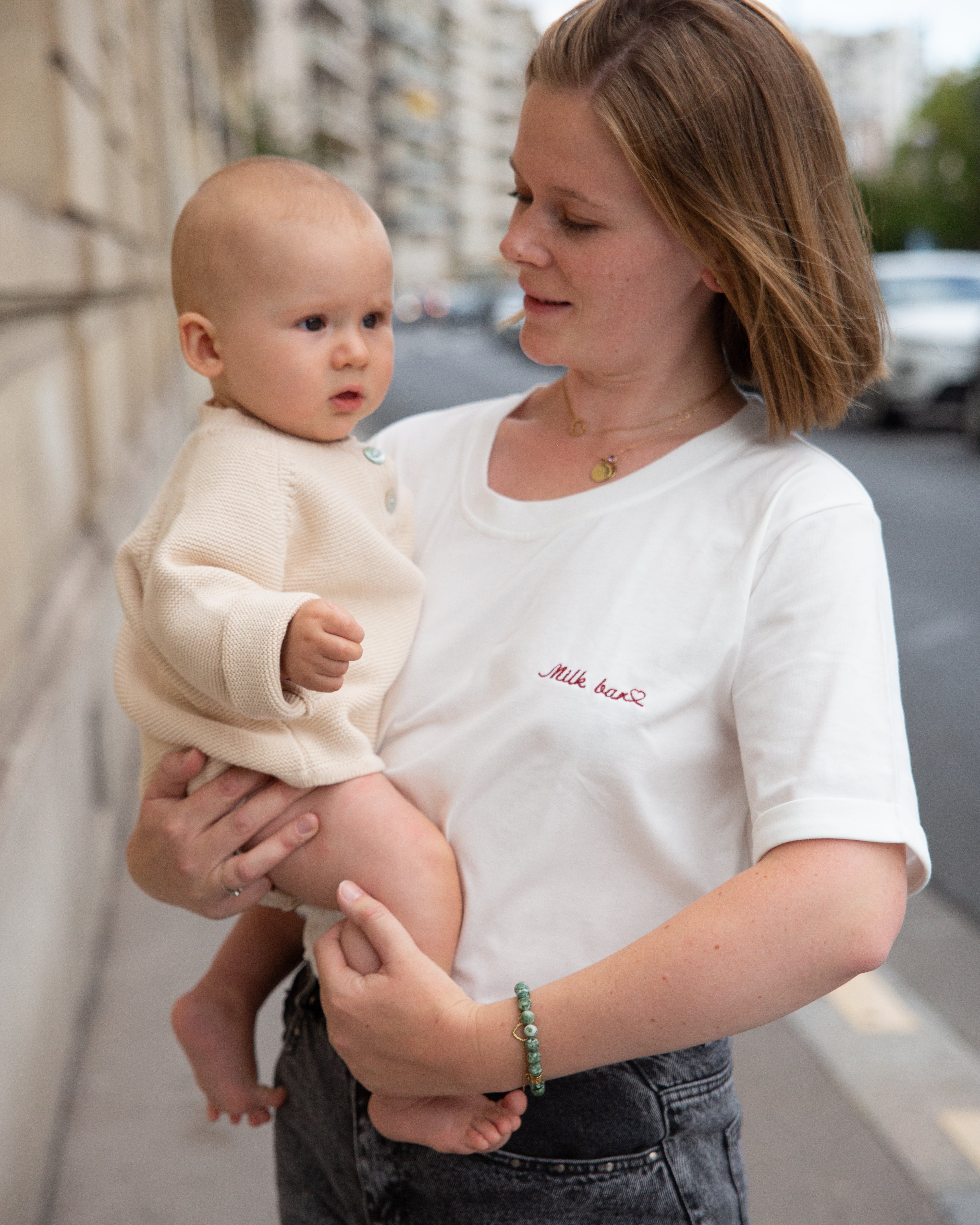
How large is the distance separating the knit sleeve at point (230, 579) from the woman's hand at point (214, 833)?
4.7 inches

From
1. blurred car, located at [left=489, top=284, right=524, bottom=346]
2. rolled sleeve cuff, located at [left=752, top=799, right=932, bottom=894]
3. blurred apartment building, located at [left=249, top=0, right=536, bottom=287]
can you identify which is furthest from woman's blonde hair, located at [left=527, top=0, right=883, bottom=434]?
blurred apartment building, located at [left=249, top=0, right=536, bottom=287]

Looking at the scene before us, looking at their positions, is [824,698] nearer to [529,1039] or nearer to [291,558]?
[529,1039]

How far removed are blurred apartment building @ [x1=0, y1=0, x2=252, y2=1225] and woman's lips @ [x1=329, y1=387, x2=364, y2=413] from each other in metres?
1.30

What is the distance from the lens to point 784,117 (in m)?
1.30

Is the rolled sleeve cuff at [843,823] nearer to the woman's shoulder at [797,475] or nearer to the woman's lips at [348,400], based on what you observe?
the woman's shoulder at [797,475]

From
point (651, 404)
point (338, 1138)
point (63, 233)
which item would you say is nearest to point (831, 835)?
point (651, 404)

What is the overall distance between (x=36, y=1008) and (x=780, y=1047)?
181 centimetres

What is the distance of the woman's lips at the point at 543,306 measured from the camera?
1.43m

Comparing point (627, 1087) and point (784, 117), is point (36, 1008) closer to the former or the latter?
point (627, 1087)

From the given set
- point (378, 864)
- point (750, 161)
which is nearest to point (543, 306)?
point (750, 161)

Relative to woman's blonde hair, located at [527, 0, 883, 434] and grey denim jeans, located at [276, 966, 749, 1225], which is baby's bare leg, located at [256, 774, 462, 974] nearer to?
grey denim jeans, located at [276, 966, 749, 1225]

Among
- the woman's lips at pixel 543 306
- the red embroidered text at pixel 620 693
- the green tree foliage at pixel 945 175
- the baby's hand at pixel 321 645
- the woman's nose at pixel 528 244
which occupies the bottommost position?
the green tree foliage at pixel 945 175

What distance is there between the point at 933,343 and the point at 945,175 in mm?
23408

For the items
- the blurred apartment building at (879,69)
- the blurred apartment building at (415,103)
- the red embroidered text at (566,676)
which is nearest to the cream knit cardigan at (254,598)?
the red embroidered text at (566,676)
